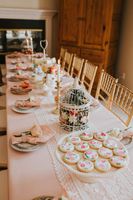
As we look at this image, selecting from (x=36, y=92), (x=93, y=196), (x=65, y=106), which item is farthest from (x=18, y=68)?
(x=93, y=196)

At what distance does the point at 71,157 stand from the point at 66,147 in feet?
0.24

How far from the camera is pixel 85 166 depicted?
2.77 feet

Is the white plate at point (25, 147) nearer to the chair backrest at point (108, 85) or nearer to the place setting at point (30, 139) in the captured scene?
the place setting at point (30, 139)

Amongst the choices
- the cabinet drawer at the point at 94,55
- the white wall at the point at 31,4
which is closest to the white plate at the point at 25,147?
the cabinet drawer at the point at 94,55

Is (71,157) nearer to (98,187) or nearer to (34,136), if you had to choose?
(98,187)

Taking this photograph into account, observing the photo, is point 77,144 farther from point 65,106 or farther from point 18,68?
point 18,68

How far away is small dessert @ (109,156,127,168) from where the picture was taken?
33.6 inches

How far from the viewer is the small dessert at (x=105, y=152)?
0.91 meters

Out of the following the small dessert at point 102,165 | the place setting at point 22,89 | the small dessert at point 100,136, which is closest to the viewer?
the small dessert at point 102,165

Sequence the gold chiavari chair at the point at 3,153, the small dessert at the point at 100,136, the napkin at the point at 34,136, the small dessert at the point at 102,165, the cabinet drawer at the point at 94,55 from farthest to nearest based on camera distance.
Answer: the cabinet drawer at the point at 94,55, the gold chiavari chair at the point at 3,153, the napkin at the point at 34,136, the small dessert at the point at 100,136, the small dessert at the point at 102,165

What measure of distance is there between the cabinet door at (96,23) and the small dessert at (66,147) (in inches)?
119

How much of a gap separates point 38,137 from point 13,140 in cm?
13

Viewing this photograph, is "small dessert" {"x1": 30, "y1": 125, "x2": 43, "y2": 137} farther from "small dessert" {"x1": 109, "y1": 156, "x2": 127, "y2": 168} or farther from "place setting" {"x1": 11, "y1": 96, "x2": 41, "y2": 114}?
"small dessert" {"x1": 109, "y1": 156, "x2": 127, "y2": 168}

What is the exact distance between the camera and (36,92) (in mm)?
2002
